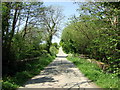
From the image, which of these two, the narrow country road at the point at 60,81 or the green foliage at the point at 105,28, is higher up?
the green foliage at the point at 105,28

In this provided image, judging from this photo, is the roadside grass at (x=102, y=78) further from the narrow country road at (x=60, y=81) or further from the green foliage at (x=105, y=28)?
the green foliage at (x=105, y=28)

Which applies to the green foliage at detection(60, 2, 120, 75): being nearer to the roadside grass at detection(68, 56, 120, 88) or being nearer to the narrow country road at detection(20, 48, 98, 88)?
the roadside grass at detection(68, 56, 120, 88)

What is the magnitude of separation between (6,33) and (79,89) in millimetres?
6242

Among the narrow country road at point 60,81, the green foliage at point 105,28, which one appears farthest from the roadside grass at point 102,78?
the green foliage at point 105,28

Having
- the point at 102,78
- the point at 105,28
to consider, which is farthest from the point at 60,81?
the point at 105,28

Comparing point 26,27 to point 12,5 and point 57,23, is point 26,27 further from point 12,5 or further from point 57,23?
point 57,23

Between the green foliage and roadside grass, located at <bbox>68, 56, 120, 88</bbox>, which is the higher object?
the green foliage

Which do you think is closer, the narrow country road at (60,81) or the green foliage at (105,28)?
the green foliage at (105,28)

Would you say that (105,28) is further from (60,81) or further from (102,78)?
(60,81)

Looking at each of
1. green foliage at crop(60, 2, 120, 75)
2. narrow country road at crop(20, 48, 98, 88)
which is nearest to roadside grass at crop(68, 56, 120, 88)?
narrow country road at crop(20, 48, 98, 88)

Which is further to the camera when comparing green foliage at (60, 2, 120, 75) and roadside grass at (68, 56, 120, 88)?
roadside grass at (68, 56, 120, 88)

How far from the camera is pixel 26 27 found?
583 inches

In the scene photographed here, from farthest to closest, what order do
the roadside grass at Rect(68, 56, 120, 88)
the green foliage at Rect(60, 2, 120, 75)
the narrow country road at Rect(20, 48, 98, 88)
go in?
the narrow country road at Rect(20, 48, 98, 88) < the roadside grass at Rect(68, 56, 120, 88) < the green foliage at Rect(60, 2, 120, 75)

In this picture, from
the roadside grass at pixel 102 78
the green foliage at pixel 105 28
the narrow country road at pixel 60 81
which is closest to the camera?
the green foliage at pixel 105 28
